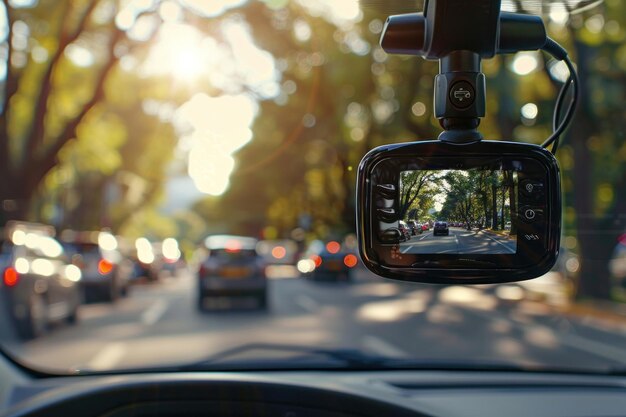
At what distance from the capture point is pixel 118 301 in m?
20.8

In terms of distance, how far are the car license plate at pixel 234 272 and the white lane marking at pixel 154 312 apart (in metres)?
1.56

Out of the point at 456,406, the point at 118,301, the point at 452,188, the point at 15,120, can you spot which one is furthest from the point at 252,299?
the point at 452,188

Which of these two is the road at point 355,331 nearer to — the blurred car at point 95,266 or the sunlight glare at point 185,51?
the blurred car at point 95,266

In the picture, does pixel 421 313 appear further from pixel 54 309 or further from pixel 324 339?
pixel 54 309

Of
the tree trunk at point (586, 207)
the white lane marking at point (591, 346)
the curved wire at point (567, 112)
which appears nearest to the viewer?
the curved wire at point (567, 112)

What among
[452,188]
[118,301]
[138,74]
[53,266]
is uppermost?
[138,74]

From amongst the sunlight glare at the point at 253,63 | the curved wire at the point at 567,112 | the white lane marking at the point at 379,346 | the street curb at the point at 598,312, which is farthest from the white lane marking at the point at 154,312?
the curved wire at the point at 567,112

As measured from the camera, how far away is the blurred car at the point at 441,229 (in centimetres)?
206

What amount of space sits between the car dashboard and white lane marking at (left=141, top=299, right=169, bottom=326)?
1024 centimetres

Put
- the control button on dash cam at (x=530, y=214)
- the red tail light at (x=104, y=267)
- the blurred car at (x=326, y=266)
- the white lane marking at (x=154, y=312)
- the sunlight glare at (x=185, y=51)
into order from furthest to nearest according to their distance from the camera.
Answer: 1. the red tail light at (x=104, y=267)
2. the blurred car at (x=326, y=266)
3. the white lane marking at (x=154, y=312)
4. the sunlight glare at (x=185, y=51)
5. the control button on dash cam at (x=530, y=214)

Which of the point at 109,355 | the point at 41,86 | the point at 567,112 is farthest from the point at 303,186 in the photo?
the point at 567,112

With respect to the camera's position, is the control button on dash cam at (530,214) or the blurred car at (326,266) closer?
the control button on dash cam at (530,214)

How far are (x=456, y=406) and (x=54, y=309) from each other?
10.5 m

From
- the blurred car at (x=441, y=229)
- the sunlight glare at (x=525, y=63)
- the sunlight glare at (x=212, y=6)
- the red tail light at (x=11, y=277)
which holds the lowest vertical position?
the red tail light at (x=11, y=277)
